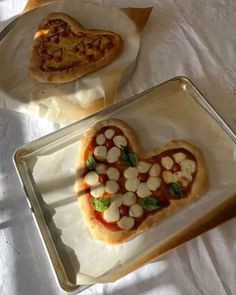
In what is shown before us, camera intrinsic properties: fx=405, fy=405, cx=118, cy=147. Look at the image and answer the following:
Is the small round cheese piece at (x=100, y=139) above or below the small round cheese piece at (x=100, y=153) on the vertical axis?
above

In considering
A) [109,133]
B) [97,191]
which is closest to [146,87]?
[109,133]

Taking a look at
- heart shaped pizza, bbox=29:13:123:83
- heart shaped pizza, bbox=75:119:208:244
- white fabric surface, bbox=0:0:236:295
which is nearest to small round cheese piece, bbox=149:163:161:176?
heart shaped pizza, bbox=75:119:208:244

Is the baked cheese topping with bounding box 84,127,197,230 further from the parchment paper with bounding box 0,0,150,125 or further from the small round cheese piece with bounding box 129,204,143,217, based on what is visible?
the parchment paper with bounding box 0,0,150,125

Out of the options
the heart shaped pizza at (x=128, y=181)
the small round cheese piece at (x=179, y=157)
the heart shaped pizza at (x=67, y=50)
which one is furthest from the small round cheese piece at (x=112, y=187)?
the heart shaped pizza at (x=67, y=50)

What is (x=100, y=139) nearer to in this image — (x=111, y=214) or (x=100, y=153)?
(x=100, y=153)

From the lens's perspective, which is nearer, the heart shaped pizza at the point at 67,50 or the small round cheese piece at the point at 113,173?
the small round cheese piece at the point at 113,173

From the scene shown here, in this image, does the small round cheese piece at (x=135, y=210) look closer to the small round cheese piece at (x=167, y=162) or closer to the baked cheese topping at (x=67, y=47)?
the small round cheese piece at (x=167, y=162)

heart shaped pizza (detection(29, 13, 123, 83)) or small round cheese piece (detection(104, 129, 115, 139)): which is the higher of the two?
heart shaped pizza (detection(29, 13, 123, 83))

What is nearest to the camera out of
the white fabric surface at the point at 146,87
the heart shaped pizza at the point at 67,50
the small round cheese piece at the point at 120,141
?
the white fabric surface at the point at 146,87
